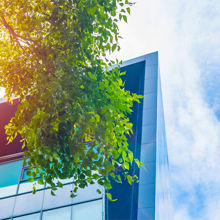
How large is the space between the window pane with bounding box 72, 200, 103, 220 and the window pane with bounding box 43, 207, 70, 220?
0.31 metres

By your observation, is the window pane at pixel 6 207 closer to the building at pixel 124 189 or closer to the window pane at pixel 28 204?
the building at pixel 124 189

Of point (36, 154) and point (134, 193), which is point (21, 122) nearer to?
point (36, 154)

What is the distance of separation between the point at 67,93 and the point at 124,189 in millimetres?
6946

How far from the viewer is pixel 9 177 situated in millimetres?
14773

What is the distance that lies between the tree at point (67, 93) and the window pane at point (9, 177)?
27.2 ft

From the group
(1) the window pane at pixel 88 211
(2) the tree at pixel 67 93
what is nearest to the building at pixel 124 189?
(1) the window pane at pixel 88 211

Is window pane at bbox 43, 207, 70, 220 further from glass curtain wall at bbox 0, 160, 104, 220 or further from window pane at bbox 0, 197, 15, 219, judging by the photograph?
window pane at bbox 0, 197, 15, 219

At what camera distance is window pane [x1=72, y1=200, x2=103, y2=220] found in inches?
424

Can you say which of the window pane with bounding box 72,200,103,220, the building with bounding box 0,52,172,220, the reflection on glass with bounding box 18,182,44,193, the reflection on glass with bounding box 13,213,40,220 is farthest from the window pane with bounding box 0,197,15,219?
the window pane with bounding box 72,200,103,220

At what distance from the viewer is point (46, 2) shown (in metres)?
6.83

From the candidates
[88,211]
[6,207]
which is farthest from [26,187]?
[88,211]

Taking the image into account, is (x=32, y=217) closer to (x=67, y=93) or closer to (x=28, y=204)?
(x=28, y=204)

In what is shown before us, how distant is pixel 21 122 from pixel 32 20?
2721 millimetres

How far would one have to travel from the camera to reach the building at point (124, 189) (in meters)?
10.5
